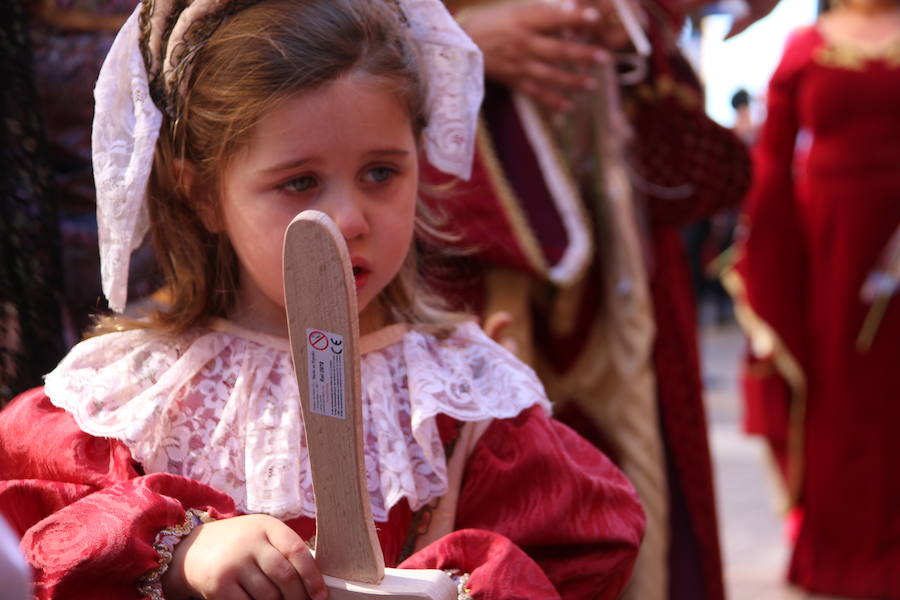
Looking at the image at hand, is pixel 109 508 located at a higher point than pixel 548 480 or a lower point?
higher

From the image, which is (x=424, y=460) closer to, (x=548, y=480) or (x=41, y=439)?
(x=548, y=480)

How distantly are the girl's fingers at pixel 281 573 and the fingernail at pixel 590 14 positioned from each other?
5.05 ft

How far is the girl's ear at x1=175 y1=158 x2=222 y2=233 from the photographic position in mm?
1393

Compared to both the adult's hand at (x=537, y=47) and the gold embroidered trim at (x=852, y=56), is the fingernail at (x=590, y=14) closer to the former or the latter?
the adult's hand at (x=537, y=47)

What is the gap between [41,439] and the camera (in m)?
1.29

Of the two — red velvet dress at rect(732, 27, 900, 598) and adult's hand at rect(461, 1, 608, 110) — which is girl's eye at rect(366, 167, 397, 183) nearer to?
adult's hand at rect(461, 1, 608, 110)

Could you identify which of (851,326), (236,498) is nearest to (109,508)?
(236,498)

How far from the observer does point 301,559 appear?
110 cm

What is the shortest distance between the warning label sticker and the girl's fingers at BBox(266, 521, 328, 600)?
0.12 m

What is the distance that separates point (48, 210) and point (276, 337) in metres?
0.41

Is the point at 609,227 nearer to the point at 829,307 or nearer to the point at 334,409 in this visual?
the point at 334,409

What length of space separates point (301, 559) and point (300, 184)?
39cm

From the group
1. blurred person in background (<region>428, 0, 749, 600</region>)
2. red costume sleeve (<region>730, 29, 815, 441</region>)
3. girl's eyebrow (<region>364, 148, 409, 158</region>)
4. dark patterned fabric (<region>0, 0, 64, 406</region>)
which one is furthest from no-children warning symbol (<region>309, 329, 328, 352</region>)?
red costume sleeve (<region>730, 29, 815, 441</region>)

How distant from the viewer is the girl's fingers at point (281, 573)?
3.56 ft
